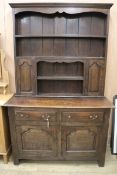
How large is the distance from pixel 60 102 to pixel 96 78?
1.91 feet

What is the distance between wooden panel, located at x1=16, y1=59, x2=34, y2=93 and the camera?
7.69 feet

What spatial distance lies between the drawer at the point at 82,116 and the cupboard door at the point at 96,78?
15.5 inches

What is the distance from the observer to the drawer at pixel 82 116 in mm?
2096

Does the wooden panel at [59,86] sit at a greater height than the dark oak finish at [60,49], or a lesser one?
lesser

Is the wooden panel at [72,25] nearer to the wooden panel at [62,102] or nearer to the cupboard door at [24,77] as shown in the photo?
the cupboard door at [24,77]

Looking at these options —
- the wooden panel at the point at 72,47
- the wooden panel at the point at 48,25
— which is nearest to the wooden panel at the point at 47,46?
the wooden panel at the point at 48,25

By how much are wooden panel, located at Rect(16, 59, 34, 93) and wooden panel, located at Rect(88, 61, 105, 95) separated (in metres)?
0.75

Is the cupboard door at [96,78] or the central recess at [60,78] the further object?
the central recess at [60,78]

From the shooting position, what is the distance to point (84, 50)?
2.44m

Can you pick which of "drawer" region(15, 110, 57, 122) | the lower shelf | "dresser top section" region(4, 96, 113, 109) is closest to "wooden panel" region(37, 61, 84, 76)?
the lower shelf

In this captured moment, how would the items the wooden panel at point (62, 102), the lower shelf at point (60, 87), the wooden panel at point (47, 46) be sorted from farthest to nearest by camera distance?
the lower shelf at point (60, 87) → the wooden panel at point (47, 46) → the wooden panel at point (62, 102)

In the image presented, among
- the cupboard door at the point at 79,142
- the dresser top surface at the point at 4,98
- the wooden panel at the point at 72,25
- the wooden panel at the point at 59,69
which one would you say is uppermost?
the wooden panel at the point at 72,25

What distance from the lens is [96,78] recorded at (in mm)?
2393

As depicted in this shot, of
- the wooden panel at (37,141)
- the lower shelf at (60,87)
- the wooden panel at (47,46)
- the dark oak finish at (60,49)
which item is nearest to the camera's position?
the wooden panel at (37,141)
